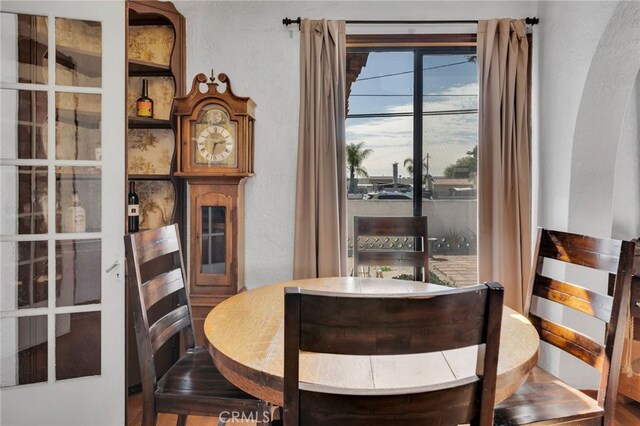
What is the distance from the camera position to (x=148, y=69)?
103 inches

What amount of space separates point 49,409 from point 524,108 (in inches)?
121

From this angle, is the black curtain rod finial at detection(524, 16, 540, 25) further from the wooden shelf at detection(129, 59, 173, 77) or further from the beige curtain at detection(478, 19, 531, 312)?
the wooden shelf at detection(129, 59, 173, 77)

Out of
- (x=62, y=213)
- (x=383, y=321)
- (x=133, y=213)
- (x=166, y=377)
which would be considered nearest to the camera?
(x=383, y=321)

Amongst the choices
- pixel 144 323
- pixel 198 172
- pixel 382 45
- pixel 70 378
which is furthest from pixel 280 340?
pixel 382 45

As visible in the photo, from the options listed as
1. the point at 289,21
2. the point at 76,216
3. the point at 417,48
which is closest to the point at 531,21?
the point at 417,48

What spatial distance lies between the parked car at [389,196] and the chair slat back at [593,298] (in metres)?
1.27

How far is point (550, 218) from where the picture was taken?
2555 millimetres

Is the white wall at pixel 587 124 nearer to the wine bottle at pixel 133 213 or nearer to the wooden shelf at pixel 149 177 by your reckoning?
the wooden shelf at pixel 149 177

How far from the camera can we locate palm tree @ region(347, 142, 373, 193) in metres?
2.88

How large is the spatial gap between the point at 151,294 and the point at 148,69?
5.74 feet

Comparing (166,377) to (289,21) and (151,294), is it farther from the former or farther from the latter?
(289,21)

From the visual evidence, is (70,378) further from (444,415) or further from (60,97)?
(444,415)

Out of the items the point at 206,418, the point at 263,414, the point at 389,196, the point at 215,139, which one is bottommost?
the point at 206,418

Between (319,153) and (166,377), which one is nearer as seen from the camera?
(166,377)
